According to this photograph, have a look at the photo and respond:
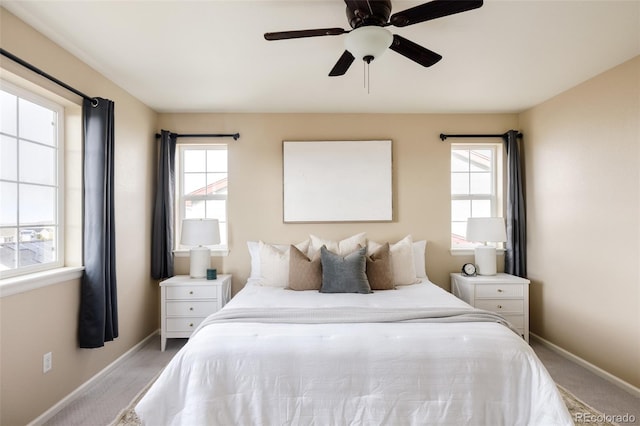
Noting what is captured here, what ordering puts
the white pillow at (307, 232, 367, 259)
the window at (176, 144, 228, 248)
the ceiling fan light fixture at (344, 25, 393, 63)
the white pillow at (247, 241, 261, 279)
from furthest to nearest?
the window at (176, 144, 228, 248) → the white pillow at (247, 241, 261, 279) → the white pillow at (307, 232, 367, 259) → the ceiling fan light fixture at (344, 25, 393, 63)

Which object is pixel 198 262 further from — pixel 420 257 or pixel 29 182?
pixel 420 257

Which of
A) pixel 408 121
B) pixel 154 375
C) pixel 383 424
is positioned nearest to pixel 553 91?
pixel 408 121

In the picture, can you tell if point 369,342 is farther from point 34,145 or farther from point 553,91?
point 553,91

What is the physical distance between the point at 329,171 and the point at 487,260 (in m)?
1.92

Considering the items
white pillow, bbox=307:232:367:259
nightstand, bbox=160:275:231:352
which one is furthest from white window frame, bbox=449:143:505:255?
nightstand, bbox=160:275:231:352

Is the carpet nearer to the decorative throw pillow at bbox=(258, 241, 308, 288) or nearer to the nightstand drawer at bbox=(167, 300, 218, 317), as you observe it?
the nightstand drawer at bbox=(167, 300, 218, 317)

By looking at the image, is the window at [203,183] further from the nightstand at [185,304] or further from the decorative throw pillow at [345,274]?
the decorative throw pillow at [345,274]

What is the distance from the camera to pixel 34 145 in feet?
7.45

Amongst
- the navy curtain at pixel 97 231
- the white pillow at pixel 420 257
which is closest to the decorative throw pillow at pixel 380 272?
the white pillow at pixel 420 257

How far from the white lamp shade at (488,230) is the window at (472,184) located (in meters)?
0.44

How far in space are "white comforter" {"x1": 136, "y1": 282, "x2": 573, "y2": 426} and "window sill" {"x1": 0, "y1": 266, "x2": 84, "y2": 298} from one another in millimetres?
996

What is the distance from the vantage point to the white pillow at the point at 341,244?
3.41 meters

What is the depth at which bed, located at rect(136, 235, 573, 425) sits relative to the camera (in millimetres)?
1737

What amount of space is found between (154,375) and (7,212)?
5.38 ft
